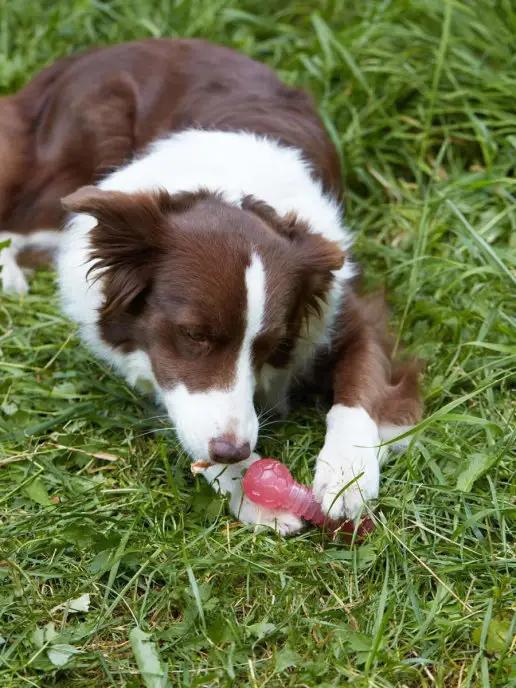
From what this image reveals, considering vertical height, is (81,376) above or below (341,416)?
below

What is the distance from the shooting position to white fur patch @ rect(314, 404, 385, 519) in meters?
3.64

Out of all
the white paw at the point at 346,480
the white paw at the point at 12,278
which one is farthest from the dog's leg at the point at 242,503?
the white paw at the point at 12,278

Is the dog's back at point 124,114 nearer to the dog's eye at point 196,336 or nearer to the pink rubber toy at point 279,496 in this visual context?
the dog's eye at point 196,336

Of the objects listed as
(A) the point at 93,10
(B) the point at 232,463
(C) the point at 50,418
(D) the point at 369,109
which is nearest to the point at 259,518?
(B) the point at 232,463

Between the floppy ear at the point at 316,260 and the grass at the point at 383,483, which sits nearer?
the grass at the point at 383,483

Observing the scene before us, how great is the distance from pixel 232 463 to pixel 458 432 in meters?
1.02

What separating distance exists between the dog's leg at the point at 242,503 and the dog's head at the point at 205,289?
0.18 meters

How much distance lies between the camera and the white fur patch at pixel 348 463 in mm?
3641

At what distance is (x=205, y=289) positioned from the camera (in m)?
3.65

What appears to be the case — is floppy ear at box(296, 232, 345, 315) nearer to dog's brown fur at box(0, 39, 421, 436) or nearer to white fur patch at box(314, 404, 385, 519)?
dog's brown fur at box(0, 39, 421, 436)

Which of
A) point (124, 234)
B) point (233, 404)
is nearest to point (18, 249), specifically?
point (124, 234)

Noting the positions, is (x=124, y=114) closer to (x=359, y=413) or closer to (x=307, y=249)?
(x=307, y=249)

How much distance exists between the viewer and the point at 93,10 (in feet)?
21.6

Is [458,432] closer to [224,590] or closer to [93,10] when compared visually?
[224,590]
